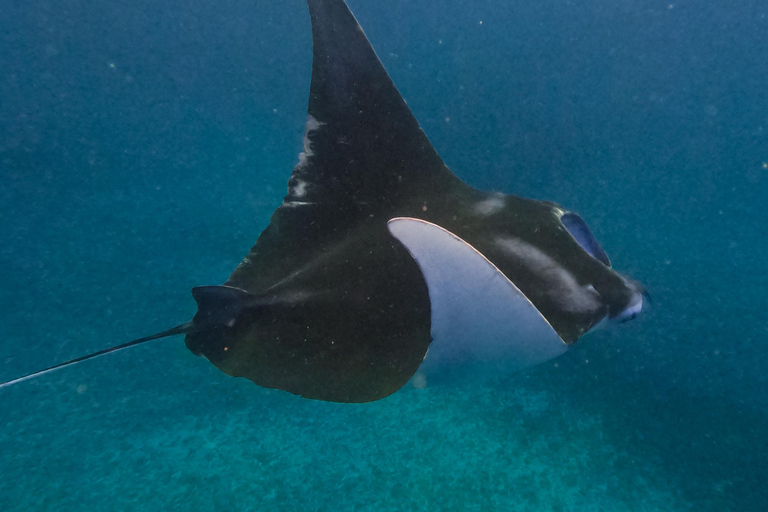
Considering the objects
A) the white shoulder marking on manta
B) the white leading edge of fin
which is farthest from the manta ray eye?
the white shoulder marking on manta

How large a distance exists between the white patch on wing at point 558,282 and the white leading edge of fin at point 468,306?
0.62 feet

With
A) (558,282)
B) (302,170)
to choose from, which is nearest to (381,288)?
(558,282)

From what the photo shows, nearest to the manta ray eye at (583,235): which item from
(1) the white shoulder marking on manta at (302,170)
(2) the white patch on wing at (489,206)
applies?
(2) the white patch on wing at (489,206)

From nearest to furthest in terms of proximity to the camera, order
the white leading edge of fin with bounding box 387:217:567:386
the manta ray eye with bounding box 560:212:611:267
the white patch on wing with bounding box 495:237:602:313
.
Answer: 1. the white leading edge of fin with bounding box 387:217:567:386
2. the white patch on wing with bounding box 495:237:602:313
3. the manta ray eye with bounding box 560:212:611:267

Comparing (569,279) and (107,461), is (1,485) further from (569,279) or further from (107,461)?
(569,279)

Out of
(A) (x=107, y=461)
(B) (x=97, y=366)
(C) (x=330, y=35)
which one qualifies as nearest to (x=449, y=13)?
(C) (x=330, y=35)

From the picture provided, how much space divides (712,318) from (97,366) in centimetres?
479

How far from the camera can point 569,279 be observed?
4.98 ft

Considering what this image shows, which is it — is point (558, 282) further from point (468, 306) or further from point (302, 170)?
point (302, 170)

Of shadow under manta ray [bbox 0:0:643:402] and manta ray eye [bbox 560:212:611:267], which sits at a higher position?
manta ray eye [bbox 560:212:611:267]

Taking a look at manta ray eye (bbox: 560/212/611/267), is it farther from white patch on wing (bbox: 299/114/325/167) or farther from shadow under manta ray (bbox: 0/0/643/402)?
white patch on wing (bbox: 299/114/325/167)

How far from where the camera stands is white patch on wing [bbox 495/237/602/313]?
1.47 metres

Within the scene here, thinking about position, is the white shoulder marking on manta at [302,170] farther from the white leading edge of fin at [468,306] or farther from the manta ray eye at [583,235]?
the manta ray eye at [583,235]

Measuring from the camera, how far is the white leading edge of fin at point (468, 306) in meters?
1.32
